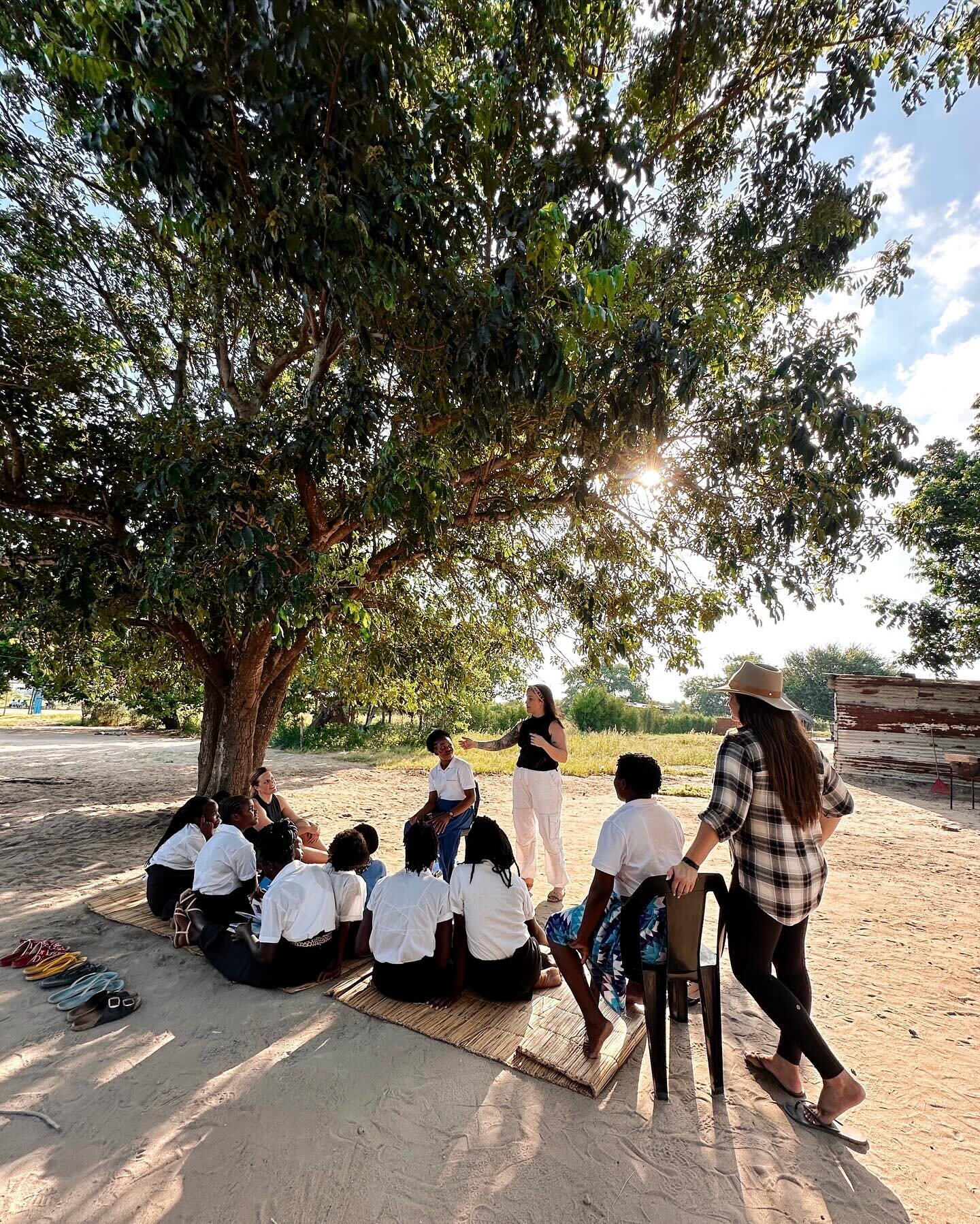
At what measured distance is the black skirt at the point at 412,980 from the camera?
137 inches

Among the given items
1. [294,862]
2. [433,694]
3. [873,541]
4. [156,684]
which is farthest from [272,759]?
[873,541]

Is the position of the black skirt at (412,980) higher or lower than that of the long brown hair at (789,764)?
lower

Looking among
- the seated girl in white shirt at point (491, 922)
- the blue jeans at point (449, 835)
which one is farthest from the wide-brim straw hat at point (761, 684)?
the blue jeans at point (449, 835)

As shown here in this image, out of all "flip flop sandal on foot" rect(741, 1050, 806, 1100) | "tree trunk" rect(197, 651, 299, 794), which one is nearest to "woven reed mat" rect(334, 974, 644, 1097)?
"flip flop sandal on foot" rect(741, 1050, 806, 1100)

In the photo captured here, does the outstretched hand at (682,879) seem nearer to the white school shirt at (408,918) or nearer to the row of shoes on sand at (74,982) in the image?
the white school shirt at (408,918)

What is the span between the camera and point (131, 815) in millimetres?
9266

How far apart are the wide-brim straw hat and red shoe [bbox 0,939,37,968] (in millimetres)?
5057

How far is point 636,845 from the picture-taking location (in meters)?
2.94

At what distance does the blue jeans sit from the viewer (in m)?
5.36

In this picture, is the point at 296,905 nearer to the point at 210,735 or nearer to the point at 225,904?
the point at 225,904

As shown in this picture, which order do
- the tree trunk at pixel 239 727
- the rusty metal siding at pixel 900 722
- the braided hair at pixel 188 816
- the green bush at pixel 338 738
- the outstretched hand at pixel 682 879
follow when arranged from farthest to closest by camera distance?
the green bush at pixel 338 738 → the rusty metal siding at pixel 900 722 → the tree trunk at pixel 239 727 → the braided hair at pixel 188 816 → the outstretched hand at pixel 682 879

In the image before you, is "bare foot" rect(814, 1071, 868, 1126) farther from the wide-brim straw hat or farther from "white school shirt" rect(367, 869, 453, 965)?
"white school shirt" rect(367, 869, 453, 965)

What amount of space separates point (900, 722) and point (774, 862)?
15.5m

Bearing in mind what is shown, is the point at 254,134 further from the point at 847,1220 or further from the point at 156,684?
the point at 156,684
